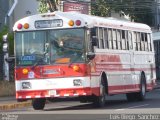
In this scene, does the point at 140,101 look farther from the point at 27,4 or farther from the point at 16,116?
the point at 27,4

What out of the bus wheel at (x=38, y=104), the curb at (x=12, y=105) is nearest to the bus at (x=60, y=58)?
the bus wheel at (x=38, y=104)

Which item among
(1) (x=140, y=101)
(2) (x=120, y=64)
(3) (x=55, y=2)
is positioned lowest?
(1) (x=140, y=101)

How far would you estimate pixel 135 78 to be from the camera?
89.5ft

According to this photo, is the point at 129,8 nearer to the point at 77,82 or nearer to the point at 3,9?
the point at 3,9

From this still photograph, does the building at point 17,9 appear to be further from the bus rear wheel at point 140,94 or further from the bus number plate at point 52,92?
the bus number plate at point 52,92

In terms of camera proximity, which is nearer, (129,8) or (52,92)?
(52,92)

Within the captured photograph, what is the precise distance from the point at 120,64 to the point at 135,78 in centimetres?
176

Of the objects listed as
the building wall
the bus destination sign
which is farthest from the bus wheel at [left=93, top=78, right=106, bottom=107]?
the building wall

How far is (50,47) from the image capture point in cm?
2234

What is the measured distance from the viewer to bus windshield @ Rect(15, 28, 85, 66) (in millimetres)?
22125

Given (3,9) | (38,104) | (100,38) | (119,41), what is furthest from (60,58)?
(3,9)

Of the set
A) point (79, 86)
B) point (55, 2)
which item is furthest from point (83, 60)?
point (55, 2)

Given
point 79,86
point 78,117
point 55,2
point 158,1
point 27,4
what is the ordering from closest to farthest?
point 78,117, point 79,86, point 55,2, point 27,4, point 158,1

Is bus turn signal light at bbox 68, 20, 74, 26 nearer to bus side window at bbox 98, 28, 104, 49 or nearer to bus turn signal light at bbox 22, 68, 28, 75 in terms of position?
bus side window at bbox 98, 28, 104, 49
